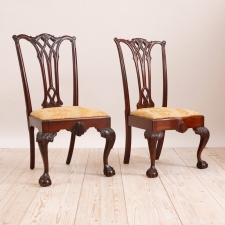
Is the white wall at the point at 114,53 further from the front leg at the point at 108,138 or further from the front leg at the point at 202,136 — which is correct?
the front leg at the point at 108,138

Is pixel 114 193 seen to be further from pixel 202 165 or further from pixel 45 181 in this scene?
pixel 202 165

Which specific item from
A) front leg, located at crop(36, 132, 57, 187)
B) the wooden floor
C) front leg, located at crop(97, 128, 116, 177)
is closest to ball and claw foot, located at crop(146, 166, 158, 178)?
the wooden floor

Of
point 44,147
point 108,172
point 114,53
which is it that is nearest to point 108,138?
point 108,172

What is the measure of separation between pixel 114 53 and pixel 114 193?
180 centimetres

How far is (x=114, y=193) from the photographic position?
2.39 m

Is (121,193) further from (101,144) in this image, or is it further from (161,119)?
(101,144)

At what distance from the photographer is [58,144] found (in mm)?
3945

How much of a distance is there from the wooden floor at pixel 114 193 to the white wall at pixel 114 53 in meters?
0.56

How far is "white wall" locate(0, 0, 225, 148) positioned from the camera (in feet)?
12.5

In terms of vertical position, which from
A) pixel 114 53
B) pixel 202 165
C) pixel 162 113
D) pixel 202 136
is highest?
pixel 114 53

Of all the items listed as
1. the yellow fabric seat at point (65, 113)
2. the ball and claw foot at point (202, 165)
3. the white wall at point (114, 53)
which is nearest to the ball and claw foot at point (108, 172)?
the yellow fabric seat at point (65, 113)

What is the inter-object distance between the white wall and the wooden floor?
0.56 m

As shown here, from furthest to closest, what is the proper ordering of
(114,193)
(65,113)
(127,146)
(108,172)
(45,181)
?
(127,146) → (108,172) → (65,113) → (45,181) → (114,193)

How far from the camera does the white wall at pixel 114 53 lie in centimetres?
382
